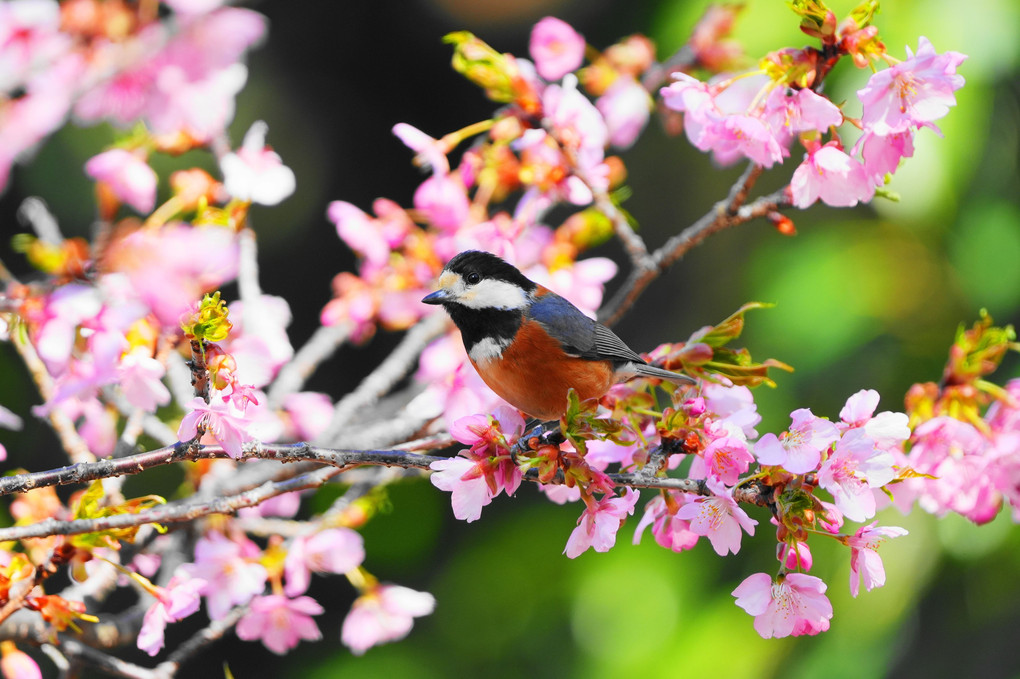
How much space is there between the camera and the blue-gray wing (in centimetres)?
92

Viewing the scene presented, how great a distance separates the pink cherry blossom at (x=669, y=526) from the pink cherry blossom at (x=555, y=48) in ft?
2.20

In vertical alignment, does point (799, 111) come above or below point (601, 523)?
above

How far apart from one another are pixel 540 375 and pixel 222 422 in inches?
14.6

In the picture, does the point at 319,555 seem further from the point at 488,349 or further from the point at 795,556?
the point at 795,556

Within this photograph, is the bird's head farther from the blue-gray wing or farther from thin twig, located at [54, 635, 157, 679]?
thin twig, located at [54, 635, 157, 679]

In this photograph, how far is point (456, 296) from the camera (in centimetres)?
94

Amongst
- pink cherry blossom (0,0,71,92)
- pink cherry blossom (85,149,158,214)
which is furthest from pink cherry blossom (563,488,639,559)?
pink cherry blossom (0,0,71,92)

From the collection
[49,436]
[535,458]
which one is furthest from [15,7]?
[49,436]

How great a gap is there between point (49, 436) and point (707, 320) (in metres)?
1.57

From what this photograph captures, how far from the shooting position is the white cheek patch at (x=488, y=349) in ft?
3.01

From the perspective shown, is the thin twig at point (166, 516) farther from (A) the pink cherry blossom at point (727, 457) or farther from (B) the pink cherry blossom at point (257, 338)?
(A) the pink cherry blossom at point (727, 457)

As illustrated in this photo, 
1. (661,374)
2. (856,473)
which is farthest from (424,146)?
(856,473)

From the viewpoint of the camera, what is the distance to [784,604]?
0.66 meters

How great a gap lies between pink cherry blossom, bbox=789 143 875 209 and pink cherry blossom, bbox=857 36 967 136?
1.7 inches
